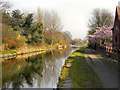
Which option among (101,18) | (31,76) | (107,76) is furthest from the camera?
(101,18)

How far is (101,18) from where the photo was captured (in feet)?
133

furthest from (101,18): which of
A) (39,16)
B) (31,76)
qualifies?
(31,76)

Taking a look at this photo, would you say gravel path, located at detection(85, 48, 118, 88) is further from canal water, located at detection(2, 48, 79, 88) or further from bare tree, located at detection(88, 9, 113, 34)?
bare tree, located at detection(88, 9, 113, 34)

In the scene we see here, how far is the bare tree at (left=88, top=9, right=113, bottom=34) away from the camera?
130 feet

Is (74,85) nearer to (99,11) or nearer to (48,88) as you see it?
(48,88)

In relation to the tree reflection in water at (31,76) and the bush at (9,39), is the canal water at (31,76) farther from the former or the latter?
the bush at (9,39)

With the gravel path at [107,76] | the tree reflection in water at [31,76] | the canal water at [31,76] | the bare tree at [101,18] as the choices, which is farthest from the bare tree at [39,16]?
the gravel path at [107,76]

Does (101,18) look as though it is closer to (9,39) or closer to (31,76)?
(9,39)

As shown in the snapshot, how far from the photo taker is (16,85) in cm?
888

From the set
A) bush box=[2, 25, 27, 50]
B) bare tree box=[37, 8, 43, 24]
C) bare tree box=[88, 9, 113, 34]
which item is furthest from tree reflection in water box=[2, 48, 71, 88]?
bare tree box=[37, 8, 43, 24]

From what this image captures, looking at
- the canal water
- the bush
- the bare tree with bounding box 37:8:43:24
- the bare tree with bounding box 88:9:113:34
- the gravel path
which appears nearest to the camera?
the gravel path

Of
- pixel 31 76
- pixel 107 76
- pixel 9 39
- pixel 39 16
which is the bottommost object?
pixel 31 76

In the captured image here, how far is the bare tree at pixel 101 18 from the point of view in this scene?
39.5 metres

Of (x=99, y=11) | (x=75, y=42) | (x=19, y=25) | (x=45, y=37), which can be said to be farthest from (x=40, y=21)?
(x=75, y=42)
